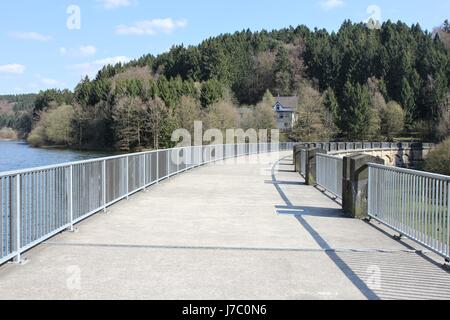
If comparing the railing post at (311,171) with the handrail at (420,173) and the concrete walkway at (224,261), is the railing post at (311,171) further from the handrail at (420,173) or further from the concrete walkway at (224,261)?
the handrail at (420,173)

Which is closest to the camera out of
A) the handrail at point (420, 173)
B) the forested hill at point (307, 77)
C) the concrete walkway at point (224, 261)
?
the concrete walkway at point (224, 261)

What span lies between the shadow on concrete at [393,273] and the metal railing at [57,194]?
3.64m

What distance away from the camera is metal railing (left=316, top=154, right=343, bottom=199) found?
498 inches

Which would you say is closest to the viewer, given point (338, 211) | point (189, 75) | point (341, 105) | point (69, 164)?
point (69, 164)

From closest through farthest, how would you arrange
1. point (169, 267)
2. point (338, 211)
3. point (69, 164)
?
point (169, 267)
point (69, 164)
point (338, 211)

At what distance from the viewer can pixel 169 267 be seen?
18.6 feet

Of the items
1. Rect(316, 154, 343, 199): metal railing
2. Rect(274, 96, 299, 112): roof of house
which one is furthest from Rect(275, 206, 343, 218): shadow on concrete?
Rect(274, 96, 299, 112): roof of house

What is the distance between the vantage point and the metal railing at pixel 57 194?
575cm

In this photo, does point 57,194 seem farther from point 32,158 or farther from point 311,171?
point 32,158

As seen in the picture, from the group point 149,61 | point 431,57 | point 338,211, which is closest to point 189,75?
point 149,61

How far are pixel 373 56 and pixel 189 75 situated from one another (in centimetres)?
4422

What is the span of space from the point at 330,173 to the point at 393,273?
8.34 meters

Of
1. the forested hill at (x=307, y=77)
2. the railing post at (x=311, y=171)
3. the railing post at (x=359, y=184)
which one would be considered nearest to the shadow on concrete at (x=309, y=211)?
the railing post at (x=359, y=184)
